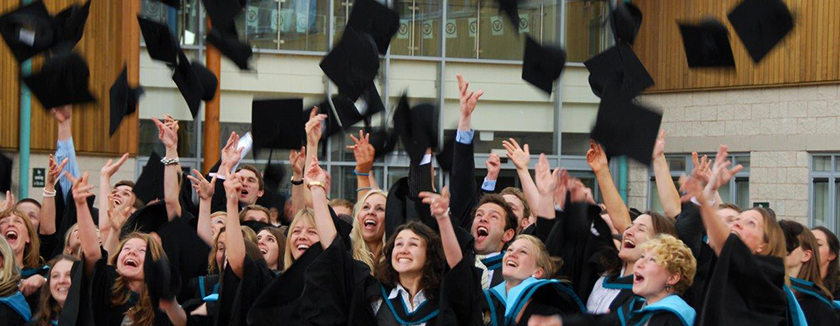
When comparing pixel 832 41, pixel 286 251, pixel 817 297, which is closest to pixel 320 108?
pixel 286 251

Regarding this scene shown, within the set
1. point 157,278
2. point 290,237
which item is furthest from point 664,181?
point 157,278

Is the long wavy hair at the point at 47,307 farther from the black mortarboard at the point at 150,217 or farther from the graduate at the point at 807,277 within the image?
the graduate at the point at 807,277

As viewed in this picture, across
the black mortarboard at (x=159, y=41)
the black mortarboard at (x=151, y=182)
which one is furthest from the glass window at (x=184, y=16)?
the black mortarboard at (x=159, y=41)

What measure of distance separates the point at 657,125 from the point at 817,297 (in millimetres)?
1162

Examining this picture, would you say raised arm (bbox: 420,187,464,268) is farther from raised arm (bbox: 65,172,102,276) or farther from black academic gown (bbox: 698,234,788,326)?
raised arm (bbox: 65,172,102,276)

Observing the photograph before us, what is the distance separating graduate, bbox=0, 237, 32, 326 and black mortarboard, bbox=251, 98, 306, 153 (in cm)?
192

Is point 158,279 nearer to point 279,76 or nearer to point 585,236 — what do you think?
point 585,236

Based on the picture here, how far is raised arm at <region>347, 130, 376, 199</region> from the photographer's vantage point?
7.27 m

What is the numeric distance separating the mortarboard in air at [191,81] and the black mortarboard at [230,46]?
0.24m

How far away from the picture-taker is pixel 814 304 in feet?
17.9

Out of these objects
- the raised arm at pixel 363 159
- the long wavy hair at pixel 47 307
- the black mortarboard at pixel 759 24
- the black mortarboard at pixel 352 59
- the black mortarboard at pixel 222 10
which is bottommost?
the long wavy hair at pixel 47 307

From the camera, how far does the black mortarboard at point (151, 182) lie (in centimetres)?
777

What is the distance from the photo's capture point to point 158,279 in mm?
5504

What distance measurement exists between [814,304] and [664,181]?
47.2 inches
